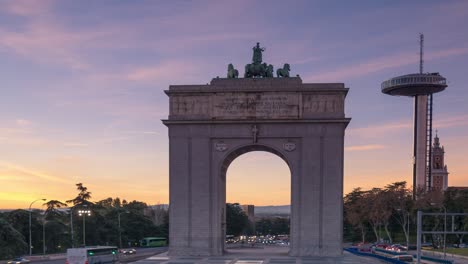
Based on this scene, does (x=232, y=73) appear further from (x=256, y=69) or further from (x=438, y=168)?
(x=438, y=168)

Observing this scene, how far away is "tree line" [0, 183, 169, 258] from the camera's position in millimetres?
67312

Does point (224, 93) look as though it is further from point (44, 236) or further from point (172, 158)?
point (44, 236)

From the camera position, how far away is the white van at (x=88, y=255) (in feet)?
136

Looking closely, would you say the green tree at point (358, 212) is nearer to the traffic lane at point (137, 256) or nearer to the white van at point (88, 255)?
the traffic lane at point (137, 256)

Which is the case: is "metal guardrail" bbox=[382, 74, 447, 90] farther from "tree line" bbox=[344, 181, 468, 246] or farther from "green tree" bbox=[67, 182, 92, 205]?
"green tree" bbox=[67, 182, 92, 205]

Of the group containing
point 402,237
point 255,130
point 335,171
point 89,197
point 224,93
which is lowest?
point 402,237

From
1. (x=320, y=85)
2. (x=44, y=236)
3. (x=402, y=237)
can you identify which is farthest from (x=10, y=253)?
(x=402, y=237)

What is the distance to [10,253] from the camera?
64625 mm

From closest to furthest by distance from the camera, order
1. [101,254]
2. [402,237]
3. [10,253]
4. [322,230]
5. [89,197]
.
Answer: [101,254] → [322,230] → [10,253] → [89,197] → [402,237]

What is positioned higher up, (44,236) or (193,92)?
(193,92)

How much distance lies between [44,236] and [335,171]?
151 feet

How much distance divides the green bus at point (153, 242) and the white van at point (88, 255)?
51393 mm

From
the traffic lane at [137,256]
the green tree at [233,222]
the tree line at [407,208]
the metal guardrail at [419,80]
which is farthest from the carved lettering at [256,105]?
the metal guardrail at [419,80]

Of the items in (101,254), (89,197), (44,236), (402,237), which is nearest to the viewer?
(101,254)
